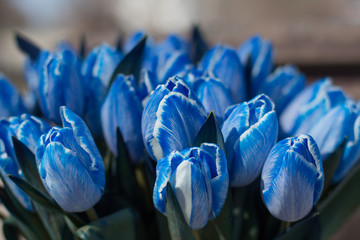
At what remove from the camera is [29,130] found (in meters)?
0.25

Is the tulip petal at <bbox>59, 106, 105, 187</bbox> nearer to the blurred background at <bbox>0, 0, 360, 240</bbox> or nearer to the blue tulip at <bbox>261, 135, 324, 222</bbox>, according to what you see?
the blue tulip at <bbox>261, 135, 324, 222</bbox>

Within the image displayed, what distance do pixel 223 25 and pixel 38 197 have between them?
2.12 feet

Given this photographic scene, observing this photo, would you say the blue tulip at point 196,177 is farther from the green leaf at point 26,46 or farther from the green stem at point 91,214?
the green leaf at point 26,46

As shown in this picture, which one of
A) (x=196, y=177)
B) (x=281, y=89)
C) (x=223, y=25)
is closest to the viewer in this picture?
(x=196, y=177)

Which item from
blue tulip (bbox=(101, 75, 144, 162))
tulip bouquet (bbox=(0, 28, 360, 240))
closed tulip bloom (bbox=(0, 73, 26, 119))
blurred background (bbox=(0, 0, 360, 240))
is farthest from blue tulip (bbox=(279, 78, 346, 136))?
blurred background (bbox=(0, 0, 360, 240))

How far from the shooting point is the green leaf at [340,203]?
0.30 meters

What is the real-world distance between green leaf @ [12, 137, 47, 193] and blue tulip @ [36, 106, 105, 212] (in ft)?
0.06

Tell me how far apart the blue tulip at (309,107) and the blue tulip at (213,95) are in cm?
5

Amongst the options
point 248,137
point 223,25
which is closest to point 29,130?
point 248,137

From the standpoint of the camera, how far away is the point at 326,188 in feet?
0.99

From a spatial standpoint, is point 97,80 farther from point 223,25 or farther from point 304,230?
point 223,25

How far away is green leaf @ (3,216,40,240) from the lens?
0.30 m

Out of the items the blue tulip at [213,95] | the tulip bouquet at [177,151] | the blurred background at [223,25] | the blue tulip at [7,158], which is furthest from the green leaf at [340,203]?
the blurred background at [223,25]

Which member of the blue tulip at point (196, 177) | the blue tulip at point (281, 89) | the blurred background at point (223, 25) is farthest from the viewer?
the blurred background at point (223, 25)
